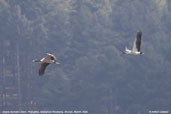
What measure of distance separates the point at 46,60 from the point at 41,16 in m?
37.9

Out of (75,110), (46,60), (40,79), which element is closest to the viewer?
(46,60)

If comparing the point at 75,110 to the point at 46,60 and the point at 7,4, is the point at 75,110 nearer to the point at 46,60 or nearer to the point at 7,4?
the point at 7,4

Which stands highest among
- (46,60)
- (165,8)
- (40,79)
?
(165,8)

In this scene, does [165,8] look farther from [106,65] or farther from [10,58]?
[10,58]

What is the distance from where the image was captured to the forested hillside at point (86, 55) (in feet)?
209

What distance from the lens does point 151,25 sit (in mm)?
66812

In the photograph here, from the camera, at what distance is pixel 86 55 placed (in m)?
66.5

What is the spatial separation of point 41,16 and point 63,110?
8832 millimetres

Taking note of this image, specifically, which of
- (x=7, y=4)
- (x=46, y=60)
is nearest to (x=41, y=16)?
(x=7, y=4)

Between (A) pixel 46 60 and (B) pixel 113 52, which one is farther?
(B) pixel 113 52

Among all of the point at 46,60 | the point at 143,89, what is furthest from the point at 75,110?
the point at 46,60

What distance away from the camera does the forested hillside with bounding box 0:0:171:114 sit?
63688 millimetres

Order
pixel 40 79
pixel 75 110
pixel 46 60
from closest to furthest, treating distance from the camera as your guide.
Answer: pixel 46 60
pixel 75 110
pixel 40 79

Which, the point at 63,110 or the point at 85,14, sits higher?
the point at 85,14
